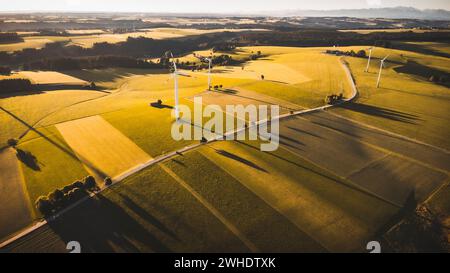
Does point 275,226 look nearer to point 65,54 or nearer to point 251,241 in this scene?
point 251,241

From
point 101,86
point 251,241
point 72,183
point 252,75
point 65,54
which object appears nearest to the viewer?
point 251,241

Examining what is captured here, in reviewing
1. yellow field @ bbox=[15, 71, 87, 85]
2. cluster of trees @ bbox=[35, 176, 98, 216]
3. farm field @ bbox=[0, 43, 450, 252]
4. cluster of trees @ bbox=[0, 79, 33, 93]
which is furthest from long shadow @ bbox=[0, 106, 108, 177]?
yellow field @ bbox=[15, 71, 87, 85]

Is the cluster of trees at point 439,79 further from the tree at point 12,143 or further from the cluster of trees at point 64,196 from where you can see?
the tree at point 12,143

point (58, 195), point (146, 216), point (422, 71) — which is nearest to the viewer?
point (146, 216)

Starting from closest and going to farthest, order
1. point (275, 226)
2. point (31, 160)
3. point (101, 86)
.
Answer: point (275, 226) < point (31, 160) < point (101, 86)

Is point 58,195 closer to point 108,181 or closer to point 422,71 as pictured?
point 108,181

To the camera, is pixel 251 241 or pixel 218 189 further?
pixel 218 189

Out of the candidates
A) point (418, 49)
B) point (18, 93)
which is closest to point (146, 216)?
point (18, 93)

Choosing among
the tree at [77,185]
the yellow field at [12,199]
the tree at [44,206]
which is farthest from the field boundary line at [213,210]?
the yellow field at [12,199]

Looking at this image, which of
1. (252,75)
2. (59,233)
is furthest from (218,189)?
(252,75)
